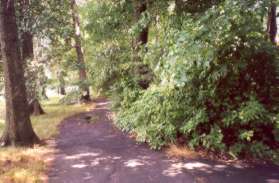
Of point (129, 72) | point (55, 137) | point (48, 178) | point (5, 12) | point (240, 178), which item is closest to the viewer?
point (240, 178)

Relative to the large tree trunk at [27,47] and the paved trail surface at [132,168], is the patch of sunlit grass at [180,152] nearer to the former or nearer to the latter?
the paved trail surface at [132,168]

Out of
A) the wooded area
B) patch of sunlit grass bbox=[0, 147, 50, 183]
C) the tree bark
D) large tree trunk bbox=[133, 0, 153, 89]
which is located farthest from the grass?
the tree bark

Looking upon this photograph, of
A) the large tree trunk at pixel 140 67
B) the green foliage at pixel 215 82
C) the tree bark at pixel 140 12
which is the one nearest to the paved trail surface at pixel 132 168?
the green foliage at pixel 215 82

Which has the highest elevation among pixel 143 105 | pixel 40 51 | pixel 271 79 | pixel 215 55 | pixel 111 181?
pixel 40 51

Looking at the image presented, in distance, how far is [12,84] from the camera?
7758mm

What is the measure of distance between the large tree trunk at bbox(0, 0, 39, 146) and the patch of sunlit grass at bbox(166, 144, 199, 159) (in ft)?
12.2

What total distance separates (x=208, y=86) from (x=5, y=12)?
5.25 metres

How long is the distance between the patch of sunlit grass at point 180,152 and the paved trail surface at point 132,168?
0.67 ft

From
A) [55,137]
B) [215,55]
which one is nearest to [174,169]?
[215,55]

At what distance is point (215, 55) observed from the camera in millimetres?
5766

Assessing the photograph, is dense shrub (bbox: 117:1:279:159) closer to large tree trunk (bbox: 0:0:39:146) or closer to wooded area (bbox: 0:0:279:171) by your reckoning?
wooded area (bbox: 0:0:279:171)

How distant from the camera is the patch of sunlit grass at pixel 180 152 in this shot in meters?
6.52

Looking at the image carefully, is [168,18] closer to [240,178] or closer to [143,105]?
[143,105]

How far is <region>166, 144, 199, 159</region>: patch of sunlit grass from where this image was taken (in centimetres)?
652
